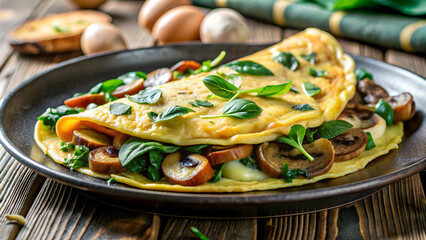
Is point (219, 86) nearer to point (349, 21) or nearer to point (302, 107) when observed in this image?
point (302, 107)

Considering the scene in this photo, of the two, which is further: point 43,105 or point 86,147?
point 43,105

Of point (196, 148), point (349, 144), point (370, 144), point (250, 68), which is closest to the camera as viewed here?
point (196, 148)

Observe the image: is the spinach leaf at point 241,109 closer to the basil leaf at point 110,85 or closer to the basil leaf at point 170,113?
the basil leaf at point 170,113

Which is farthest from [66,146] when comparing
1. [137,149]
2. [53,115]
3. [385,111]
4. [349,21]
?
[349,21]

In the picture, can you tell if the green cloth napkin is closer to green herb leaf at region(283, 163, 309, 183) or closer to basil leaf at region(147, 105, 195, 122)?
green herb leaf at region(283, 163, 309, 183)

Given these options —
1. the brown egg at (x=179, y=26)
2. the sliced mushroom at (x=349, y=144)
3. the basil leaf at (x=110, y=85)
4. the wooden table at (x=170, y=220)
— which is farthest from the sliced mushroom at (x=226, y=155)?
the brown egg at (x=179, y=26)

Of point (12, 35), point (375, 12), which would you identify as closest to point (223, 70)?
point (375, 12)

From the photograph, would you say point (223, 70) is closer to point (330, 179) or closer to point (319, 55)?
point (319, 55)
